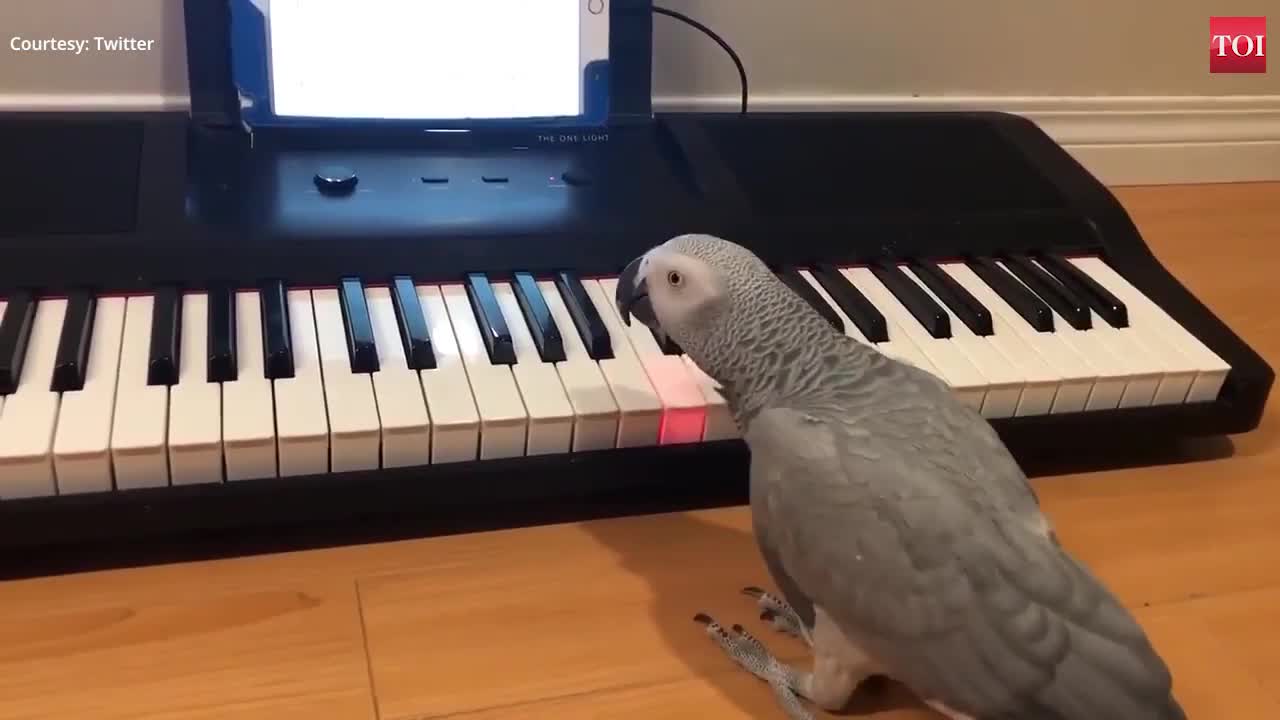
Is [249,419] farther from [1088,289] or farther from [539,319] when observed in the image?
[1088,289]

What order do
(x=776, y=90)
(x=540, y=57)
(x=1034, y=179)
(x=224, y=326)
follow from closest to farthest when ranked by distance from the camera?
1. (x=224, y=326)
2. (x=540, y=57)
3. (x=1034, y=179)
4. (x=776, y=90)

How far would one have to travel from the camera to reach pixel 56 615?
0.68 m

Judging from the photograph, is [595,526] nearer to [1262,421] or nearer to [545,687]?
[545,687]

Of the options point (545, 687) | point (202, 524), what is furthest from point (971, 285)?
point (202, 524)

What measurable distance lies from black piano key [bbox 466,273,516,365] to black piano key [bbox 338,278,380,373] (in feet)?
0.24

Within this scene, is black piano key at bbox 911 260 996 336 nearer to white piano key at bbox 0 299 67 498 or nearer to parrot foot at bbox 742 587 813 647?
parrot foot at bbox 742 587 813 647

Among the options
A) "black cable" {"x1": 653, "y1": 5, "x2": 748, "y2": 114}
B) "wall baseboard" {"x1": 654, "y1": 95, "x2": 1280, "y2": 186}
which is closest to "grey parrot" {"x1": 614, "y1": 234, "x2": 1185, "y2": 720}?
"black cable" {"x1": 653, "y1": 5, "x2": 748, "y2": 114}

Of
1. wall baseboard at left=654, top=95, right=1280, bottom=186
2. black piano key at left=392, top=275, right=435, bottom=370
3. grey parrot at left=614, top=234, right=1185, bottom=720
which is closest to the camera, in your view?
grey parrot at left=614, top=234, right=1185, bottom=720

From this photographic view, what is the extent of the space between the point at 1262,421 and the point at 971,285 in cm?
27

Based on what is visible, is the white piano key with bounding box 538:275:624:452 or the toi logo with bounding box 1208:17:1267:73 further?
the toi logo with bounding box 1208:17:1267:73

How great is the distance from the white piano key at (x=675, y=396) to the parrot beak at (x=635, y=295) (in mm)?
65

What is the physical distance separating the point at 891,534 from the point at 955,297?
385mm

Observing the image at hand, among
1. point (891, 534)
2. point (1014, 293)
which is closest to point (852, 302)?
point (1014, 293)

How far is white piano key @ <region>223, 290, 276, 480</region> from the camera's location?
2.27 feet
